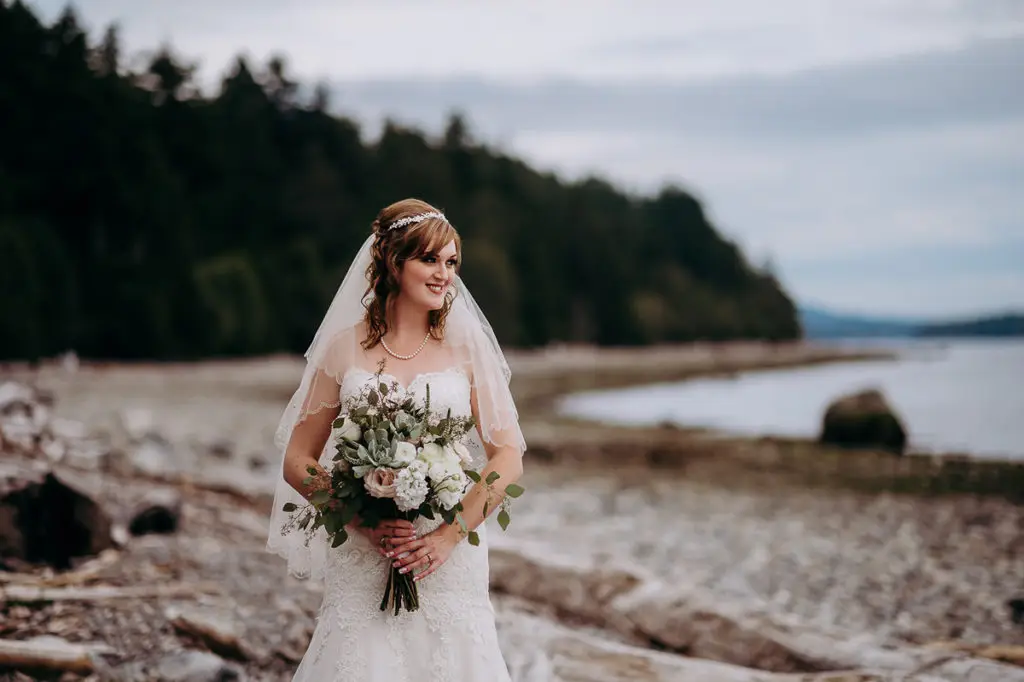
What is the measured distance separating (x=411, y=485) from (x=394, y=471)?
0.09 metres

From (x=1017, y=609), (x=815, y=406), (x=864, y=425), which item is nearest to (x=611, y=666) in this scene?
(x=1017, y=609)

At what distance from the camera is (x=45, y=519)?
6.82m

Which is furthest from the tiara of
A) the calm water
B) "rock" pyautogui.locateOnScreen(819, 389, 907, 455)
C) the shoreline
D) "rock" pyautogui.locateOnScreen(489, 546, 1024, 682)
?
the calm water

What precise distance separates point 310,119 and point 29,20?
28.1 metres

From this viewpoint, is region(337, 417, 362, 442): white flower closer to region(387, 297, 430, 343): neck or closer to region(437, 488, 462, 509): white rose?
region(437, 488, 462, 509): white rose

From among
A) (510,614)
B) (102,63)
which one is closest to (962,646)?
(510,614)

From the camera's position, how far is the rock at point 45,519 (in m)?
6.54

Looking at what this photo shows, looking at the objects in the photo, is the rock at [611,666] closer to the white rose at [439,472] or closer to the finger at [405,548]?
the finger at [405,548]

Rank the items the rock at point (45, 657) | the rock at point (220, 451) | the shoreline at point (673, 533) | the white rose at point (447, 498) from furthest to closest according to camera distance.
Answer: the rock at point (220, 451) → the shoreline at point (673, 533) → the rock at point (45, 657) → the white rose at point (447, 498)

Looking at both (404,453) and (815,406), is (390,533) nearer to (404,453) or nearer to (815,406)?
(404,453)

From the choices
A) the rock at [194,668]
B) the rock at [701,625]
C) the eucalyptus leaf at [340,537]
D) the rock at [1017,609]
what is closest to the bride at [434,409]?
the eucalyptus leaf at [340,537]

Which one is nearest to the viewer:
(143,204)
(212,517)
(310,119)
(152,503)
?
(152,503)

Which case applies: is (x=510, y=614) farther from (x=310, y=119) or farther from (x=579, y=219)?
(x=579, y=219)

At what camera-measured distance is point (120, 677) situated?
5.34m
